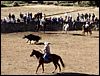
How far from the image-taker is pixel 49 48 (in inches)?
658

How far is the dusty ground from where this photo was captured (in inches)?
727

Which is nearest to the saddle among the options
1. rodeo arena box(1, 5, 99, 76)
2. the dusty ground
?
rodeo arena box(1, 5, 99, 76)

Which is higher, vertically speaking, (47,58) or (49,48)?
(49,48)

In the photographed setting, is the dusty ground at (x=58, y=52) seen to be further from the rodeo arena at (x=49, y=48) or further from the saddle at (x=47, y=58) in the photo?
the saddle at (x=47, y=58)

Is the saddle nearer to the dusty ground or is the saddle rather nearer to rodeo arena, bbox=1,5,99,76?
rodeo arena, bbox=1,5,99,76

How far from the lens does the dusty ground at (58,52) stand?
60.6 ft

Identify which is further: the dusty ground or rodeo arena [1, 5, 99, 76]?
the dusty ground

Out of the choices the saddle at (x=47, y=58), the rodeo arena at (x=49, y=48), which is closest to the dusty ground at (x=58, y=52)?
the rodeo arena at (x=49, y=48)

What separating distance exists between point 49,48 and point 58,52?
7.11m

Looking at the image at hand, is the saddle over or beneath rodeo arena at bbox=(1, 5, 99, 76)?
over

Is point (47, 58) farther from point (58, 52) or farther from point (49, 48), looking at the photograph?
point (58, 52)

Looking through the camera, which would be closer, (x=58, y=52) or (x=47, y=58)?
(x=47, y=58)

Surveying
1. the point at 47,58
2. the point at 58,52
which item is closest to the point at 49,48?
the point at 47,58

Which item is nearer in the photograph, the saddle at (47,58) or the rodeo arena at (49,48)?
the saddle at (47,58)
